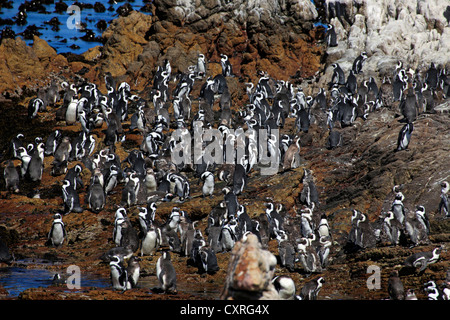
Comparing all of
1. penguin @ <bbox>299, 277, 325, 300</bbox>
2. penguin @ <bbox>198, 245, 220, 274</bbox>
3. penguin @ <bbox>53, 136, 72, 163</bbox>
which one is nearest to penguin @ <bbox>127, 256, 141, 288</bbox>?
penguin @ <bbox>198, 245, 220, 274</bbox>

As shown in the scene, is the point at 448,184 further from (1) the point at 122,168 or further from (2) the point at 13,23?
(2) the point at 13,23

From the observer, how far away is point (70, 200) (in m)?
19.1

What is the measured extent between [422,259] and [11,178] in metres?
14.6

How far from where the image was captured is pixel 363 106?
2561 cm

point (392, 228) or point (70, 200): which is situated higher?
point (70, 200)

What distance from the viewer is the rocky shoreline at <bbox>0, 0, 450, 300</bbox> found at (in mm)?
14672

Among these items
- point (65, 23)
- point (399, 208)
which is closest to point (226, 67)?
point (399, 208)

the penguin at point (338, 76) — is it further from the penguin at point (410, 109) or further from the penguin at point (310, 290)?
the penguin at point (310, 290)

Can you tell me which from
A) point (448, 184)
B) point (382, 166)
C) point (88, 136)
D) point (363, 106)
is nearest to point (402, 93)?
point (363, 106)

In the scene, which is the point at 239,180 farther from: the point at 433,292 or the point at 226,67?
the point at 226,67

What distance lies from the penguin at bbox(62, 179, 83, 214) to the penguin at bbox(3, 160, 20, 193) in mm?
3281

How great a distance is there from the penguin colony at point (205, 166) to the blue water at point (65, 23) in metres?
12.6

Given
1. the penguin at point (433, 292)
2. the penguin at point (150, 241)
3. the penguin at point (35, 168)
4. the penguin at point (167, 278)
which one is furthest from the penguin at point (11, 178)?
the penguin at point (433, 292)
